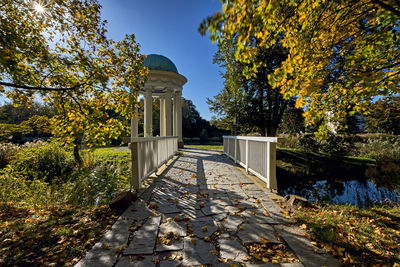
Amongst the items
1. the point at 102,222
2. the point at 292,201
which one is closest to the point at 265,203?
the point at 292,201

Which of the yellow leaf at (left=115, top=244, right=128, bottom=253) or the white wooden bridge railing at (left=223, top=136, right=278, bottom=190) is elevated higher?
the white wooden bridge railing at (left=223, top=136, right=278, bottom=190)

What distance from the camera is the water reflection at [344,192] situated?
4582 millimetres

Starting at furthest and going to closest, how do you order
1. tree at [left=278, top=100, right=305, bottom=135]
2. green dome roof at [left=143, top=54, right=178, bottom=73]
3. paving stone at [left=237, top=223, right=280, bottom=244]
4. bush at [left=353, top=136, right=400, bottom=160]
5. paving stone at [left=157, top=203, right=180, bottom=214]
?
green dome roof at [left=143, top=54, right=178, bottom=73]
tree at [left=278, top=100, right=305, bottom=135]
bush at [left=353, top=136, right=400, bottom=160]
paving stone at [left=157, top=203, right=180, bottom=214]
paving stone at [left=237, top=223, right=280, bottom=244]

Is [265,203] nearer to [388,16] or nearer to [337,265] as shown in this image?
[337,265]

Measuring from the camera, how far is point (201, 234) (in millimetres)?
2012

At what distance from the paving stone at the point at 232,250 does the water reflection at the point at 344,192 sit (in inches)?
148

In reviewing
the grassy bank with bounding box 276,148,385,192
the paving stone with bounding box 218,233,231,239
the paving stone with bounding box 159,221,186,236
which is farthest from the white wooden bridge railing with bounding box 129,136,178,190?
the grassy bank with bounding box 276,148,385,192

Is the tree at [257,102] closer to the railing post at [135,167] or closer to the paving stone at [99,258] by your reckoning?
the railing post at [135,167]

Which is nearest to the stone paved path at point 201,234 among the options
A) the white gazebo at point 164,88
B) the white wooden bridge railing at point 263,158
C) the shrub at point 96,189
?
the white wooden bridge railing at point 263,158

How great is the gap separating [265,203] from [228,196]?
0.72m

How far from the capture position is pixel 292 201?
2.82 m

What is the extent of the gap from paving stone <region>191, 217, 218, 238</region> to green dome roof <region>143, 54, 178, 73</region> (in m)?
12.9

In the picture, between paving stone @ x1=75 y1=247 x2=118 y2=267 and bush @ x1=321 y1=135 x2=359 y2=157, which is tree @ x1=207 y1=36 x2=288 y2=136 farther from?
paving stone @ x1=75 y1=247 x2=118 y2=267

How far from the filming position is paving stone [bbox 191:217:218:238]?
2.03 metres
